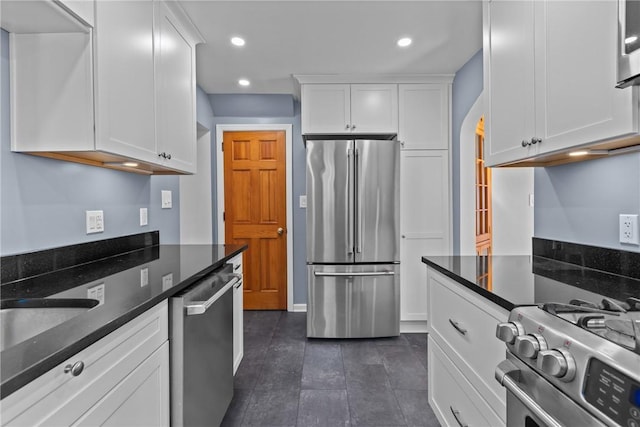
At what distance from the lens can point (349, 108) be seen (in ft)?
10.6

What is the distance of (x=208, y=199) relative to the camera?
3.81 metres

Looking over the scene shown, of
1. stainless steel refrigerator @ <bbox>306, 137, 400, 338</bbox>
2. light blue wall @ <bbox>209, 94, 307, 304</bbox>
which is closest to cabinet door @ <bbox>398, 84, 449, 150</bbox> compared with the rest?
stainless steel refrigerator @ <bbox>306, 137, 400, 338</bbox>

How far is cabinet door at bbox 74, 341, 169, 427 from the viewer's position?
2.81 feet

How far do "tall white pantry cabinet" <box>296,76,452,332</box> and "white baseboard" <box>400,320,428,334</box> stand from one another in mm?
47

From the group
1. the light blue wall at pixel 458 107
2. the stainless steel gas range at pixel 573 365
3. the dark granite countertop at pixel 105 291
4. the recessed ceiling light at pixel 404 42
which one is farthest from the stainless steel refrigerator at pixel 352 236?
the stainless steel gas range at pixel 573 365

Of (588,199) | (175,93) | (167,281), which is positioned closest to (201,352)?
(167,281)

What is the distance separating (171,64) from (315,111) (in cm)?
147

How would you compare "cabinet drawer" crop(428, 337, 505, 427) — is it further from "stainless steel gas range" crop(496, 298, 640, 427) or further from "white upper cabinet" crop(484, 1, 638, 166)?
"white upper cabinet" crop(484, 1, 638, 166)

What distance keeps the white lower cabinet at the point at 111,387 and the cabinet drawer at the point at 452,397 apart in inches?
45.2

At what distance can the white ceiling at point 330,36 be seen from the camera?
2.14 meters

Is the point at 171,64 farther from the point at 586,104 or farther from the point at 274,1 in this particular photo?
the point at 586,104

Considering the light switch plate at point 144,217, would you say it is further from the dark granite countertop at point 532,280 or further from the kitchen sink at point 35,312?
the dark granite countertop at point 532,280

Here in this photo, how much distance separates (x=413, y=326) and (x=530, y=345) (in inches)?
102

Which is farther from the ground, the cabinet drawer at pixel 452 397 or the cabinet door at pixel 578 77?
→ the cabinet door at pixel 578 77
